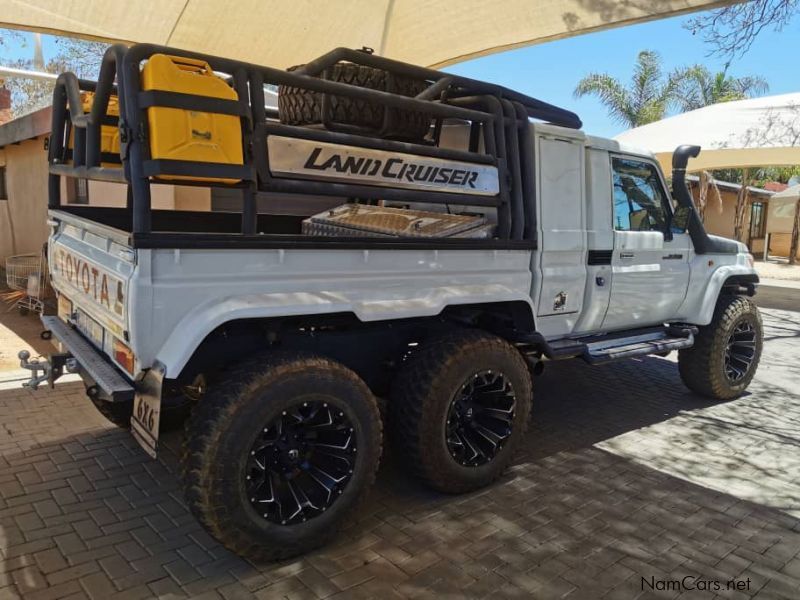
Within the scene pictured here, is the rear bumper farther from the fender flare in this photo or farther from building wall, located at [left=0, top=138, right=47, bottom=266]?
building wall, located at [left=0, top=138, right=47, bottom=266]

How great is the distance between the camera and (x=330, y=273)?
3078 mm

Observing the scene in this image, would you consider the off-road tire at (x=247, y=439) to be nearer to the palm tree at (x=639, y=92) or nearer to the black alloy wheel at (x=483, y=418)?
the black alloy wheel at (x=483, y=418)

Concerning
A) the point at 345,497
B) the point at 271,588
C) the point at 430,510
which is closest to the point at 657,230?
the point at 430,510

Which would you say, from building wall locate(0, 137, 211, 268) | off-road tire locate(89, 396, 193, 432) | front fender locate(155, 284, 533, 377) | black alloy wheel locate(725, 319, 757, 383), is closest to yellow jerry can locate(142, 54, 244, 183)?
front fender locate(155, 284, 533, 377)

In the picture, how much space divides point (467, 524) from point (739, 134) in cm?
1051

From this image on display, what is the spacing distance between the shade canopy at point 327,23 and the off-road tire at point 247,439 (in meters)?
4.70

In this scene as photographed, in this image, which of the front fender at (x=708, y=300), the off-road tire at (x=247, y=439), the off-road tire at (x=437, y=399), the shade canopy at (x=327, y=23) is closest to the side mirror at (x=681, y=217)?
the front fender at (x=708, y=300)

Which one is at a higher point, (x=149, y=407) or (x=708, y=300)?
(x=708, y=300)

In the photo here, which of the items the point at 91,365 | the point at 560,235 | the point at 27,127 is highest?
the point at 27,127

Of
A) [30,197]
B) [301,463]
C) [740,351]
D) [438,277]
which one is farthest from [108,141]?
[30,197]

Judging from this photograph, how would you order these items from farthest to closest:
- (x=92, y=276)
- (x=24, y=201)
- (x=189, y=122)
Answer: (x=24, y=201), (x=92, y=276), (x=189, y=122)

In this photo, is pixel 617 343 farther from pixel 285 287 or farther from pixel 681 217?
pixel 285 287

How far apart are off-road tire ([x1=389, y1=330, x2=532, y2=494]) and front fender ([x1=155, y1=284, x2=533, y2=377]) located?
25 cm

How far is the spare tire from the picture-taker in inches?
143
